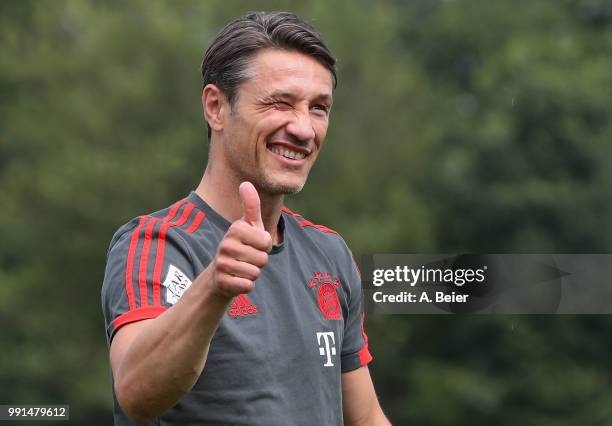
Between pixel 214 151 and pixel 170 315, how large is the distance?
0.92 metres

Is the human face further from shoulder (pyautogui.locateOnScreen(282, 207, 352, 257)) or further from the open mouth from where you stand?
shoulder (pyautogui.locateOnScreen(282, 207, 352, 257))

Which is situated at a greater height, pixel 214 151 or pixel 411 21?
pixel 411 21

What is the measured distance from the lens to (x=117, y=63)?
2933cm

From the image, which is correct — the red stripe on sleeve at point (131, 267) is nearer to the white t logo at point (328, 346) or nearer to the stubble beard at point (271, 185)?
the stubble beard at point (271, 185)

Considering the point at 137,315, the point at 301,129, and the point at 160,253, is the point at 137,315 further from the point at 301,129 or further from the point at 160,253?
the point at 301,129

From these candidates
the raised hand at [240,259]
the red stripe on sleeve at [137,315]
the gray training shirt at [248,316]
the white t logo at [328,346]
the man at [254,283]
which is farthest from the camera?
the white t logo at [328,346]

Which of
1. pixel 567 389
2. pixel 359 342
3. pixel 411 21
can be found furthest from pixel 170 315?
pixel 411 21

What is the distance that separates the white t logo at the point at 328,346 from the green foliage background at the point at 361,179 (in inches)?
915

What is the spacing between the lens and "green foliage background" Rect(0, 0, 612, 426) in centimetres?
2717

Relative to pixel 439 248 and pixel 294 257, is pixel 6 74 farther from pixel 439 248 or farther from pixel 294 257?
pixel 294 257

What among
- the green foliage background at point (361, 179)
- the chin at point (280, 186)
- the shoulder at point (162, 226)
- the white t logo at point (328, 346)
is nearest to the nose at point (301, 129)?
the chin at point (280, 186)

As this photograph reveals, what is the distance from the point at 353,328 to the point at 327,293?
0.23m

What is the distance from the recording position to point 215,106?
137 inches

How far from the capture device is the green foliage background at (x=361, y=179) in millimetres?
27172
